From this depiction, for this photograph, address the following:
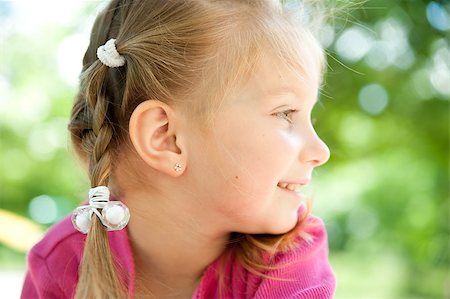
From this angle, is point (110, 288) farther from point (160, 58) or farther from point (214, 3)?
point (214, 3)

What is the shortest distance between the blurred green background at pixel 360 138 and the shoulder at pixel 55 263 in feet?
3.20

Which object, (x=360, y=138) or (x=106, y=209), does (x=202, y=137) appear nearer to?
(x=106, y=209)

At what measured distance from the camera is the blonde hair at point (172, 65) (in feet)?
3.37

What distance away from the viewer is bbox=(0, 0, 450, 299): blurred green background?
2.25 meters

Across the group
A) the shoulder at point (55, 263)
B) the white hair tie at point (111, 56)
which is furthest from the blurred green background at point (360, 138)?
the white hair tie at point (111, 56)

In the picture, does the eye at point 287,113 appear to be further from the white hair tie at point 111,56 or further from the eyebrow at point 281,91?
the white hair tie at point 111,56

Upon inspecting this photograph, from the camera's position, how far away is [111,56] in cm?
105

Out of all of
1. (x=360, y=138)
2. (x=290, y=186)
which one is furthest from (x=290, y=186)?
(x=360, y=138)

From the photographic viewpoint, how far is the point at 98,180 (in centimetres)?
103

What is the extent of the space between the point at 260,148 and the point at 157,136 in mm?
170

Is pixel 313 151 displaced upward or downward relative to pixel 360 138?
downward

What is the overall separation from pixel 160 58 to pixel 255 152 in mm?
208

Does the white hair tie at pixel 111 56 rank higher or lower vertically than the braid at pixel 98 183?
higher

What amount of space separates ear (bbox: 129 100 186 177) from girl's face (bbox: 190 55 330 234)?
0.04m
